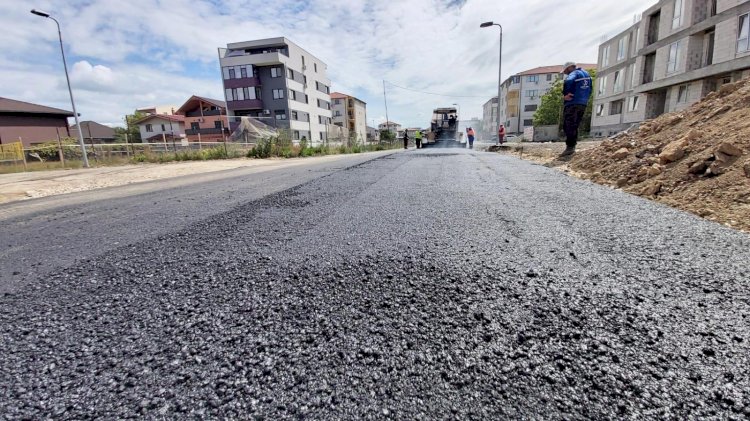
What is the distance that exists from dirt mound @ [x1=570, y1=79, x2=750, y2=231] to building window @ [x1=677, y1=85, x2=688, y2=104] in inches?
811

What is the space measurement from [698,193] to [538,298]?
2.83 metres

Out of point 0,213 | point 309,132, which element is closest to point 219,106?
point 309,132

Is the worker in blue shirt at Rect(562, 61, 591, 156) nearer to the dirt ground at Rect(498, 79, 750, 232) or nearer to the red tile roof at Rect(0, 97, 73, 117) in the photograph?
the dirt ground at Rect(498, 79, 750, 232)

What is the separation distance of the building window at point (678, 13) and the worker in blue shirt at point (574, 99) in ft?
66.3

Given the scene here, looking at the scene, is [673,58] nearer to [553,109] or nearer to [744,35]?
[744,35]

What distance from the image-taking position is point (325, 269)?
74.0 inches

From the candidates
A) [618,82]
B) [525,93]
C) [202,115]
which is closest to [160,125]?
[202,115]

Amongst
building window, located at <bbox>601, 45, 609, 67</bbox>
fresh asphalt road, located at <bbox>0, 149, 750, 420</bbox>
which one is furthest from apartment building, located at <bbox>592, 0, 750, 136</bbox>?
fresh asphalt road, located at <bbox>0, 149, 750, 420</bbox>

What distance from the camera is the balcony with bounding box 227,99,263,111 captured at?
1471 inches

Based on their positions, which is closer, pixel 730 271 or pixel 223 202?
pixel 730 271

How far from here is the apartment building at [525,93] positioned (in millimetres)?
60375

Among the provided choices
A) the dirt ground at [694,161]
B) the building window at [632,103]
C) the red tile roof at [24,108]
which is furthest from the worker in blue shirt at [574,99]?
the red tile roof at [24,108]

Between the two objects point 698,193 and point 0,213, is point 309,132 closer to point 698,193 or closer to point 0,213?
point 0,213

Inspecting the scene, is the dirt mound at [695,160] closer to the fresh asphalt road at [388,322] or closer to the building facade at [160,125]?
the fresh asphalt road at [388,322]
